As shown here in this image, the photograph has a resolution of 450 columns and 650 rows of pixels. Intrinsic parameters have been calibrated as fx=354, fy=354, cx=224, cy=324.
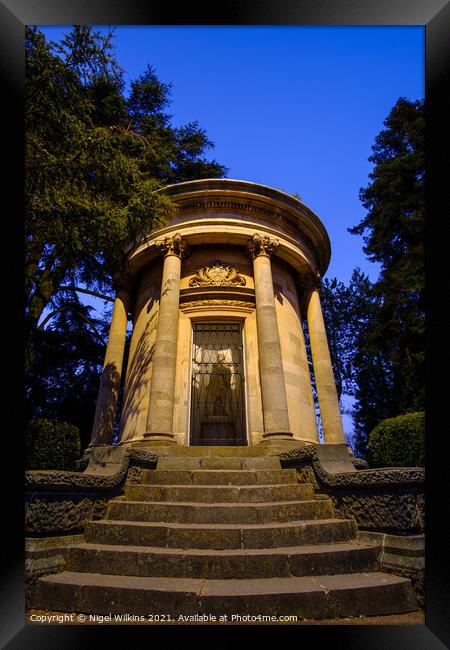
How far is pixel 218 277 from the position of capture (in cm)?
1091

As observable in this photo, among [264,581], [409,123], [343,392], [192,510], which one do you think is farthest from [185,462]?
[343,392]

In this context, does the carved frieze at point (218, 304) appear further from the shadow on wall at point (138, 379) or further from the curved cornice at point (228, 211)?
the curved cornice at point (228, 211)

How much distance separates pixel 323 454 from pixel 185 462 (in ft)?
8.56

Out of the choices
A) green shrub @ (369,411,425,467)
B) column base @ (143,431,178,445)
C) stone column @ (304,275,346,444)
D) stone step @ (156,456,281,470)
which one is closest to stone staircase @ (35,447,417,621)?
stone step @ (156,456,281,470)

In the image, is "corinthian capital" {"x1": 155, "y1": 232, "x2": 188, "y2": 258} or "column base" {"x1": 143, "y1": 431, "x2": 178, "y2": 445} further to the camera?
"corinthian capital" {"x1": 155, "y1": 232, "x2": 188, "y2": 258}

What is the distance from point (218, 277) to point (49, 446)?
20.9 ft

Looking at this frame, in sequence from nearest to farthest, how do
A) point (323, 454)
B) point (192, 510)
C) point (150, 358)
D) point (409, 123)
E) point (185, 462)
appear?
point (192, 510) → point (323, 454) → point (185, 462) → point (150, 358) → point (409, 123)

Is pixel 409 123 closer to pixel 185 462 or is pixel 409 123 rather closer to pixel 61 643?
pixel 185 462

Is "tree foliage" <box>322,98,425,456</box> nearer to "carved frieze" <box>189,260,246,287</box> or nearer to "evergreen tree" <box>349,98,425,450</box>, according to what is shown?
"evergreen tree" <box>349,98,425,450</box>

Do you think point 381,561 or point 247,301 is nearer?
point 381,561

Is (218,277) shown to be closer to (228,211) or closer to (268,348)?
(228,211)

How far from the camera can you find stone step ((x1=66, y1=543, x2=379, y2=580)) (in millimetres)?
3574

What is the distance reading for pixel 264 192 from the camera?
1088cm

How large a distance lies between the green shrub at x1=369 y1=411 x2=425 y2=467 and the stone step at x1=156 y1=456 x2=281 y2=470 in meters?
3.04
